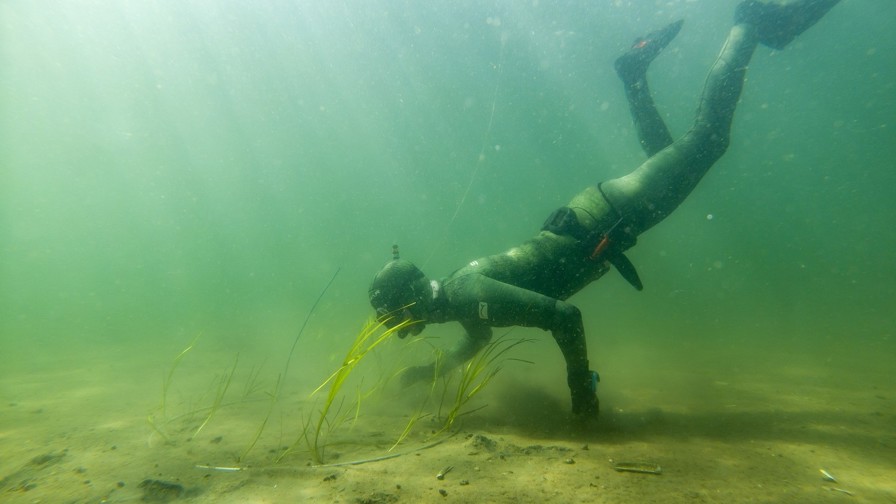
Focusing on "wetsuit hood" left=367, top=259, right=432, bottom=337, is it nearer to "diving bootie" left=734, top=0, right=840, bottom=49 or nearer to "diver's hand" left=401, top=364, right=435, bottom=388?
"diver's hand" left=401, top=364, right=435, bottom=388

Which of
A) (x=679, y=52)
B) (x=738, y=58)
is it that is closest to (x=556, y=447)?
(x=738, y=58)

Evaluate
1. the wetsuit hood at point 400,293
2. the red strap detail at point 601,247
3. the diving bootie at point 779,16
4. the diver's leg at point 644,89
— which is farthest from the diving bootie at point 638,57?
the wetsuit hood at point 400,293

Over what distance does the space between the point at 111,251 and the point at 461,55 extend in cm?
17620

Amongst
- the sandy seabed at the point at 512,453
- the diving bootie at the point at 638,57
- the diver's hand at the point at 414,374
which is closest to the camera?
the sandy seabed at the point at 512,453

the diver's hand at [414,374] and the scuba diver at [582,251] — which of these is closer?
the scuba diver at [582,251]

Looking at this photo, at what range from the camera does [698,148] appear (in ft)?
15.2

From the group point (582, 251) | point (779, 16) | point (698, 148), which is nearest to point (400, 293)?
point (582, 251)

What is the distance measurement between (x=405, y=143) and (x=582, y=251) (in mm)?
63088

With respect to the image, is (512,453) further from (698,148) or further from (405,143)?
(405,143)

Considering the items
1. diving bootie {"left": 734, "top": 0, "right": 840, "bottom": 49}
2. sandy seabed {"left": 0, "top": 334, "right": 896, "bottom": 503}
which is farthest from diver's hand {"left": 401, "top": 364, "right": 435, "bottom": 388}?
diving bootie {"left": 734, "top": 0, "right": 840, "bottom": 49}

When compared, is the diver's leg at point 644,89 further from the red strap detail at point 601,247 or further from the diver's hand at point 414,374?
the diver's hand at point 414,374

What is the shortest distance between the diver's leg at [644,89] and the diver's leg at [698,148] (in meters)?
0.58

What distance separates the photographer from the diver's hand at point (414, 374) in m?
4.88

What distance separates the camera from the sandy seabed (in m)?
1.98
